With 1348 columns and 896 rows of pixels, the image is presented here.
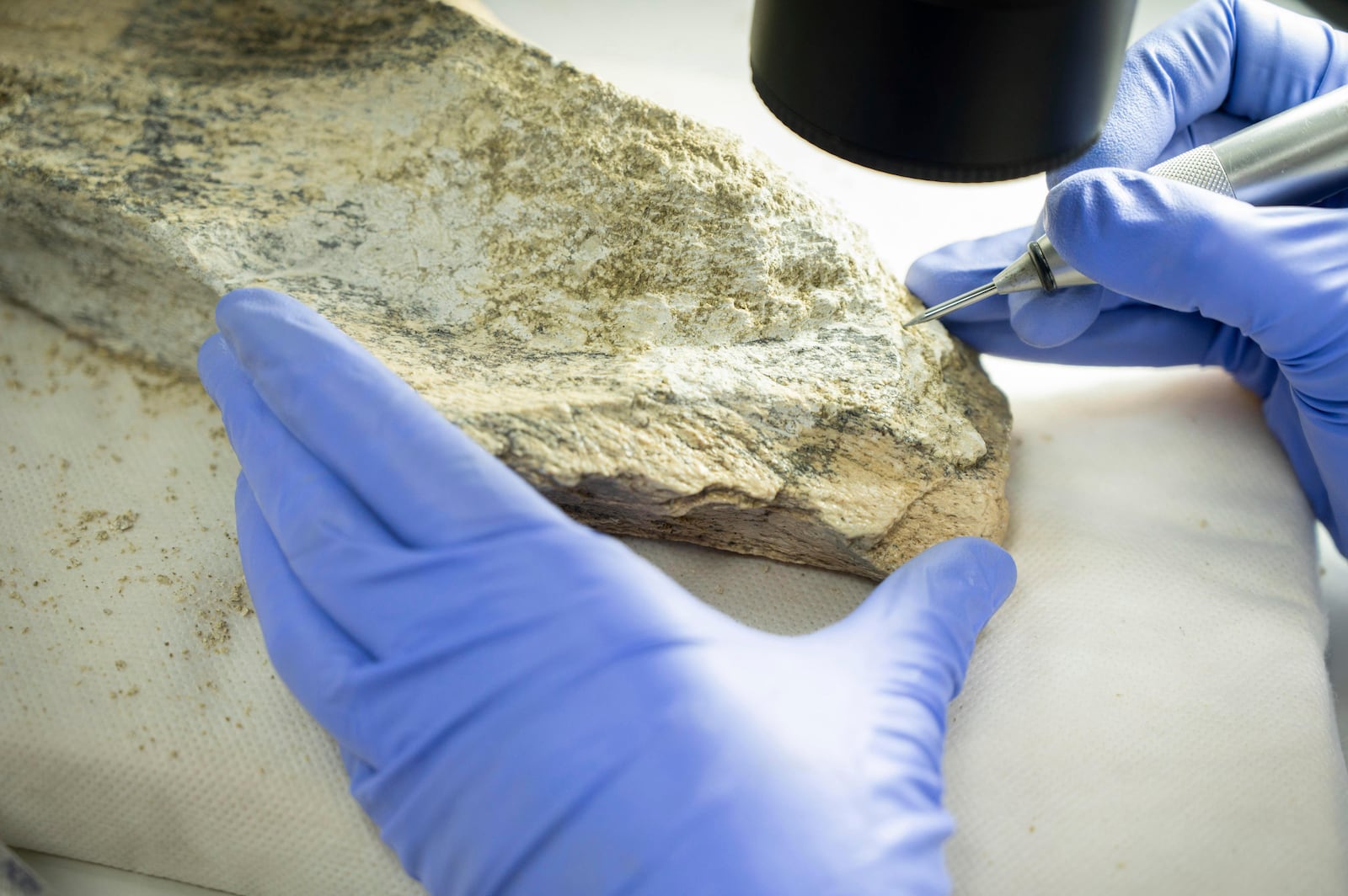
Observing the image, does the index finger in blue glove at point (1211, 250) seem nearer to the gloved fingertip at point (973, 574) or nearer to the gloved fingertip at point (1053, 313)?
the gloved fingertip at point (1053, 313)

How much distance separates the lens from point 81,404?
4.69 ft

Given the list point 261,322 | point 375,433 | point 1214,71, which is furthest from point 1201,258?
point 261,322

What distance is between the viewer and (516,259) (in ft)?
4.20

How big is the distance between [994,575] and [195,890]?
103 centimetres

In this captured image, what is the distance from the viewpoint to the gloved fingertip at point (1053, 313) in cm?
134

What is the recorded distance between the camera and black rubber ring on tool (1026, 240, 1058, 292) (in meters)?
1.27

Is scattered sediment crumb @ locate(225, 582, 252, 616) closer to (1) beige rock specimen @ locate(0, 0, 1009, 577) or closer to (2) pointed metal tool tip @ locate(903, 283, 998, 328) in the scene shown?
(1) beige rock specimen @ locate(0, 0, 1009, 577)

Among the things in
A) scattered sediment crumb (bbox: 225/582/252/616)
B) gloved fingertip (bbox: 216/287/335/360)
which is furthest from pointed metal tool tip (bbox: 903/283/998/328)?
scattered sediment crumb (bbox: 225/582/252/616)

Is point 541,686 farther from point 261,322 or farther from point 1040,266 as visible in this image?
point 1040,266

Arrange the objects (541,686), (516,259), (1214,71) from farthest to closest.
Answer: (1214,71)
(516,259)
(541,686)

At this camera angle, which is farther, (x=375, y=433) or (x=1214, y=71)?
(x=1214, y=71)

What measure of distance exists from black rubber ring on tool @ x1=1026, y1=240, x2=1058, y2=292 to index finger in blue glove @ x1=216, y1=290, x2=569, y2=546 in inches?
29.2

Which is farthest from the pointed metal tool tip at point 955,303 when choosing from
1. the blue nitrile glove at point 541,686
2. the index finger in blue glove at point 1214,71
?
the blue nitrile glove at point 541,686

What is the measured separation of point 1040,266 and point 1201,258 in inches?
7.3
